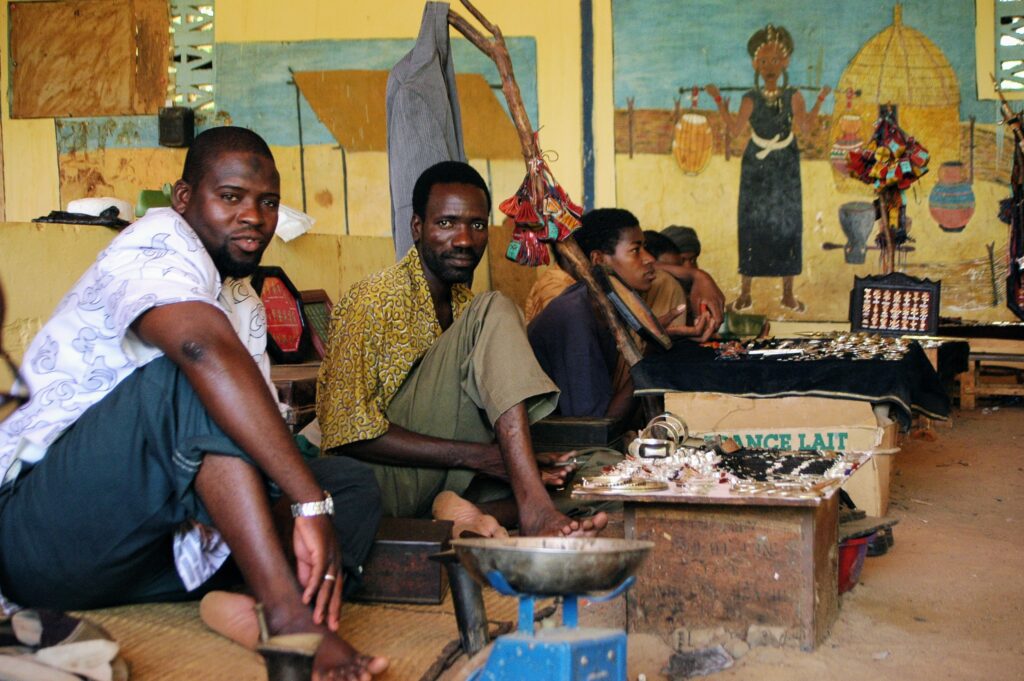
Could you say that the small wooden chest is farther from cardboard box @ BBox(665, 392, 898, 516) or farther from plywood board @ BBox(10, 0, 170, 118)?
plywood board @ BBox(10, 0, 170, 118)

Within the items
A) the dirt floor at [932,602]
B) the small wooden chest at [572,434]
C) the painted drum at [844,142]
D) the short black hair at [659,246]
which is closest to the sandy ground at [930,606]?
Result: the dirt floor at [932,602]

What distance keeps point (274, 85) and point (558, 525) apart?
19.5 ft

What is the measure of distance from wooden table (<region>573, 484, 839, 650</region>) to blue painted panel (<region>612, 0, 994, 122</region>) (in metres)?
5.64

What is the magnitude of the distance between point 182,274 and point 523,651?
1.13m

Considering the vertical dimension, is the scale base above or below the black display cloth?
below

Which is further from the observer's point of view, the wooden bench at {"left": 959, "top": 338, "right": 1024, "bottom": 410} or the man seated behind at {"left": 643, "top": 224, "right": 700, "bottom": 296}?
the wooden bench at {"left": 959, "top": 338, "right": 1024, "bottom": 410}

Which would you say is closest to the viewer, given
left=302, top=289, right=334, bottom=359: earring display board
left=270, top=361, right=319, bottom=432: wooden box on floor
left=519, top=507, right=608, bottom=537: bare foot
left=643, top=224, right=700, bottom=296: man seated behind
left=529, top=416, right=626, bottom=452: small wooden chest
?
left=519, top=507, right=608, bottom=537: bare foot

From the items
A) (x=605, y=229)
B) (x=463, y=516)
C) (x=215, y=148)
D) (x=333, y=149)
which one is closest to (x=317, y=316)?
(x=605, y=229)

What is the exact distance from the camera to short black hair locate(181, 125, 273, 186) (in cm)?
252

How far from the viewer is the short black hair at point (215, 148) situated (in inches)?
99.1

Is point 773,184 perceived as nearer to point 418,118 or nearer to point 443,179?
point 418,118

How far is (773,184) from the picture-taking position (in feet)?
25.3

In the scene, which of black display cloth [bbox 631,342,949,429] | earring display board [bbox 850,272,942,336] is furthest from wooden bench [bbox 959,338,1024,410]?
black display cloth [bbox 631,342,949,429]

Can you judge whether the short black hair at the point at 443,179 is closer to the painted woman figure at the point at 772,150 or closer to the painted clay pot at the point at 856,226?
the painted woman figure at the point at 772,150
